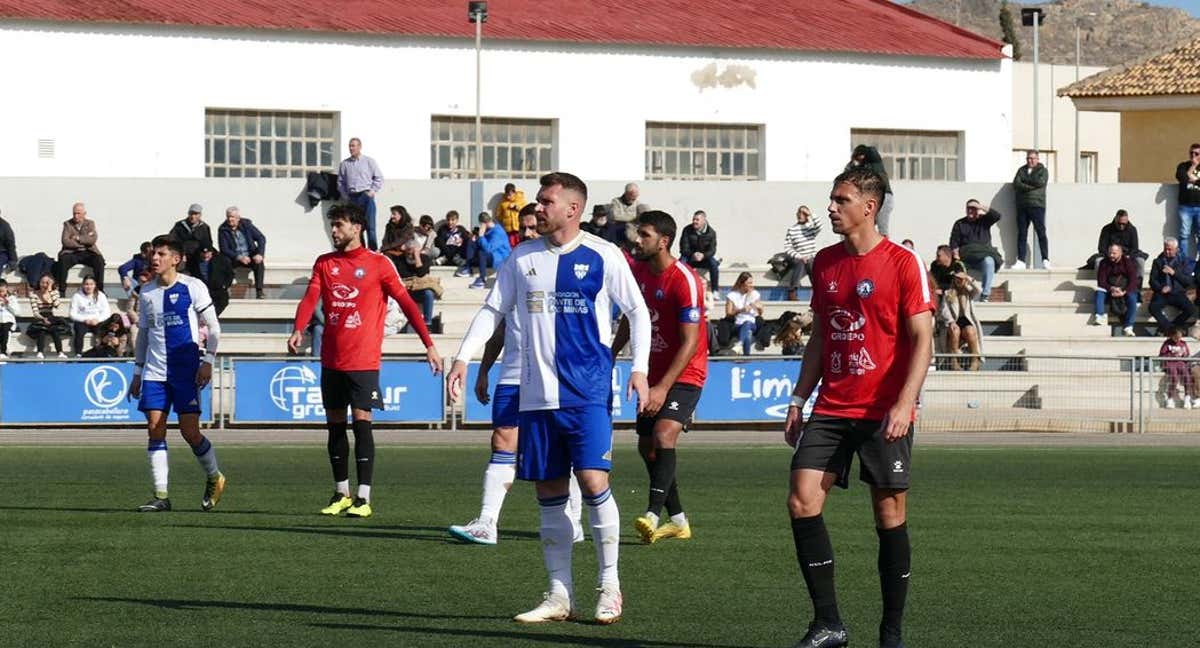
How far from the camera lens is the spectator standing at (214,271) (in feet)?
88.8

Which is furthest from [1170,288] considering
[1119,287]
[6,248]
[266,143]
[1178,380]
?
[6,248]

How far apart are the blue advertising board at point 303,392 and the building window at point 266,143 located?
12.7 m

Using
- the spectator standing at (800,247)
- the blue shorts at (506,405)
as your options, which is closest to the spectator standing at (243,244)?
the spectator standing at (800,247)

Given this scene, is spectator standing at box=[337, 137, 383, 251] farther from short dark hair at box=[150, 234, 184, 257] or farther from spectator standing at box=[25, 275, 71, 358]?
short dark hair at box=[150, 234, 184, 257]

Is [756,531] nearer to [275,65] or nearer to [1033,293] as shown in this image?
[1033,293]

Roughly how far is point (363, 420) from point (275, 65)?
23.7m

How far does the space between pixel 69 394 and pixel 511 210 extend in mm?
8571

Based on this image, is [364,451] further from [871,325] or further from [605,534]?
[871,325]

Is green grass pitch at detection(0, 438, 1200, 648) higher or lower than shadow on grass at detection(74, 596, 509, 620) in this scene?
lower

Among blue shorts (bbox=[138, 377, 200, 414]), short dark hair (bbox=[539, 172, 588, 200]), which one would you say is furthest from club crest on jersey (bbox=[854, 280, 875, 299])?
blue shorts (bbox=[138, 377, 200, 414])

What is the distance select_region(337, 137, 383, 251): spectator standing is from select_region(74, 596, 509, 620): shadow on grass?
20.5 m

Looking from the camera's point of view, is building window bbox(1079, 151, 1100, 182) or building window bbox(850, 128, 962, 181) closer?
building window bbox(850, 128, 962, 181)

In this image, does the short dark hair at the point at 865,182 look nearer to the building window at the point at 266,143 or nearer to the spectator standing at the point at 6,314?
Answer: the spectator standing at the point at 6,314

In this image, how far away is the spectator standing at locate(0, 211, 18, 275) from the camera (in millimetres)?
27750
